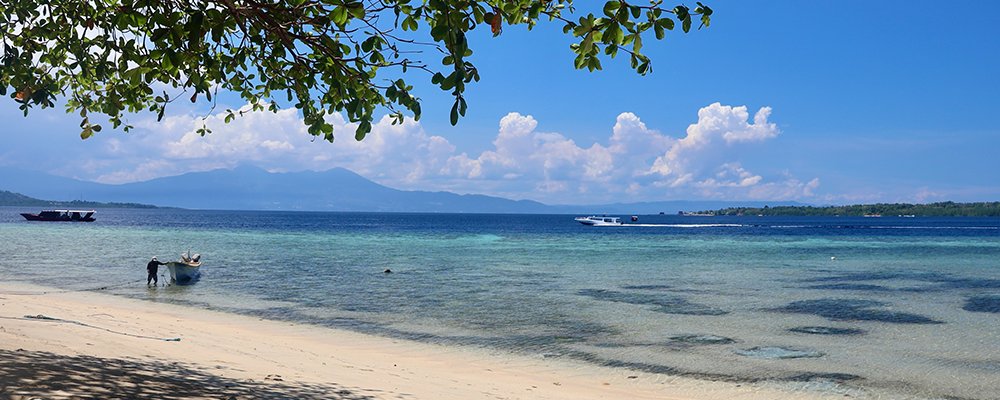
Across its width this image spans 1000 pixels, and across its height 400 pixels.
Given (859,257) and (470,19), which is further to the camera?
(859,257)

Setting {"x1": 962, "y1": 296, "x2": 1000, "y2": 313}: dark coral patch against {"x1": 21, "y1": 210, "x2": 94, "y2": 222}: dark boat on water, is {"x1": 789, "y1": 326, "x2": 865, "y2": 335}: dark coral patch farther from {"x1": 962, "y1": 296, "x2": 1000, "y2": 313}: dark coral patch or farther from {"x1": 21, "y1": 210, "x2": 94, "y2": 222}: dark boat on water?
{"x1": 21, "y1": 210, "x2": 94, "y2": 222}: dark boat on water

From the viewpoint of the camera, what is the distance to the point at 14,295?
87.9ft

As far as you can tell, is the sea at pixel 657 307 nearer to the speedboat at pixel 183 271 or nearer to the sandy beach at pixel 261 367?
the speedboat at pixel 183 271

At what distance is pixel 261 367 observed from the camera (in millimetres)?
13086

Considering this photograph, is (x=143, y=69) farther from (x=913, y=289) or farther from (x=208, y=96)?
(x=913, y=289)

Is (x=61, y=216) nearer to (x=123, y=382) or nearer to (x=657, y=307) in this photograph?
(x=657, y=307)

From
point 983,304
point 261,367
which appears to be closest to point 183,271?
point 261,367

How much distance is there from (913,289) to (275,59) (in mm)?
34328

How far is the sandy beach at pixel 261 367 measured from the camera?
945 centimetres

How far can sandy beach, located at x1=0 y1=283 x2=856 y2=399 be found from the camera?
31.0 ft

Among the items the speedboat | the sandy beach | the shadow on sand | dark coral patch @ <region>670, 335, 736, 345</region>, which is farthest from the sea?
the shadow on sand

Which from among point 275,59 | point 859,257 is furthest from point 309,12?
point 859,257

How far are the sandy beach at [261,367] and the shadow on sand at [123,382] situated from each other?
0.02 meters

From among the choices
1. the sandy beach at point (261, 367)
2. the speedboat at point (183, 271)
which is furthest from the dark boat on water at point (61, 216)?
the sandy beach at point (261, 367)
